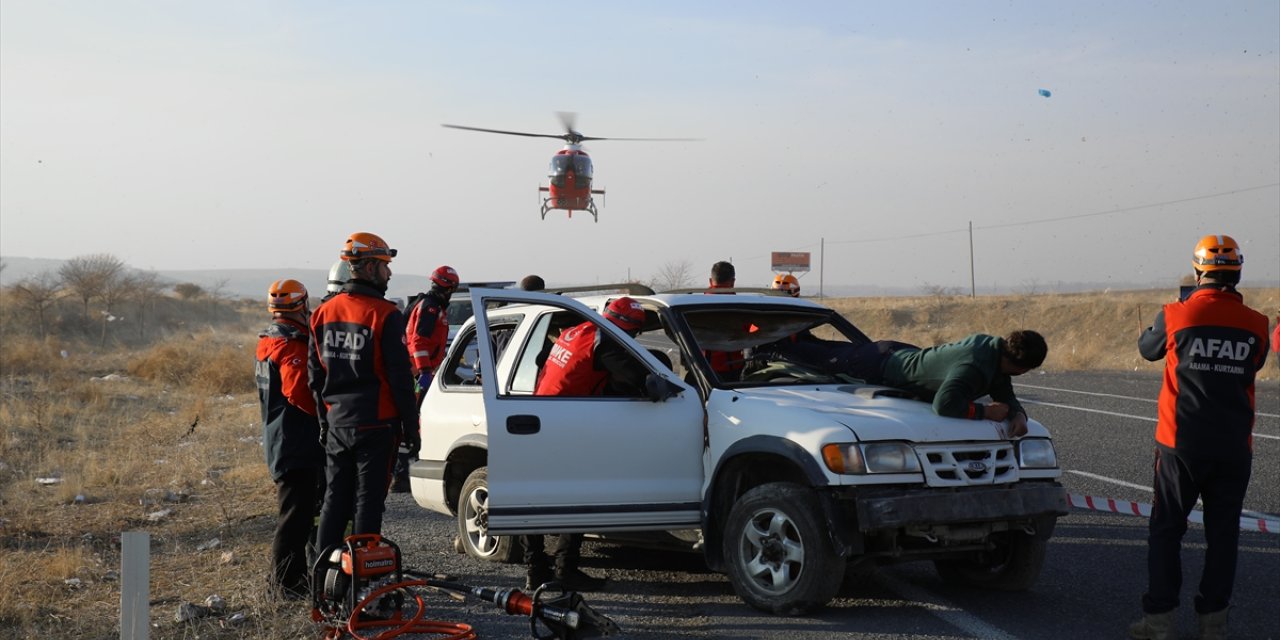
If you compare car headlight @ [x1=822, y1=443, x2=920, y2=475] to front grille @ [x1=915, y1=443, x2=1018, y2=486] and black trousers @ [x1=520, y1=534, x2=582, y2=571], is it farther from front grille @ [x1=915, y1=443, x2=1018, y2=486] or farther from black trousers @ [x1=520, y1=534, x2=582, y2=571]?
black trousers @ [x1=520, y1=534, x2=582, y2=571]

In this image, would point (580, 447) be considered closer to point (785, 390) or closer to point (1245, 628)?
point (785, 390)

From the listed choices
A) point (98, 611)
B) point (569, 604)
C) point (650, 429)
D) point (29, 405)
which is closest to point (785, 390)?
point (650, 429)

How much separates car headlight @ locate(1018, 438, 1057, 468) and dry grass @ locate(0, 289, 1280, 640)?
3.81 m

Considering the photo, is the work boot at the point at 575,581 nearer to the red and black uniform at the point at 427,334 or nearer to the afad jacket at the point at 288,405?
the afad jacket at the point at 288,405

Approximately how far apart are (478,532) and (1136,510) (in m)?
4.61

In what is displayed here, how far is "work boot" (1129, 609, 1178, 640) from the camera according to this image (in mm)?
5691

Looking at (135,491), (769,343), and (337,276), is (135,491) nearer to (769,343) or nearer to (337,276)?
(337,276)

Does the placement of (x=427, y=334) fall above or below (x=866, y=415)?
above

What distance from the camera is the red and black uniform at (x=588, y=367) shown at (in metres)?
6.85

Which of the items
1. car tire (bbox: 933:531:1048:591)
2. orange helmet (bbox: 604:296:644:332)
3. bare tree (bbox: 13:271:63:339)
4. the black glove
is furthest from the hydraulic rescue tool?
bare tree (bbox: 13:271:63:339)

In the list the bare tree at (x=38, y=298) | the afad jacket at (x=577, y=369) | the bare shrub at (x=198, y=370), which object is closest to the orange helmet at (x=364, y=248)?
the afad jacket at (x=577, y=369)

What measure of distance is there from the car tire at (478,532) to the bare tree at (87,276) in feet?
153

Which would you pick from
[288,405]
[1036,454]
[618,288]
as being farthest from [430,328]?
[1036,454]

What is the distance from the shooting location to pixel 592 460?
659 centimetres
